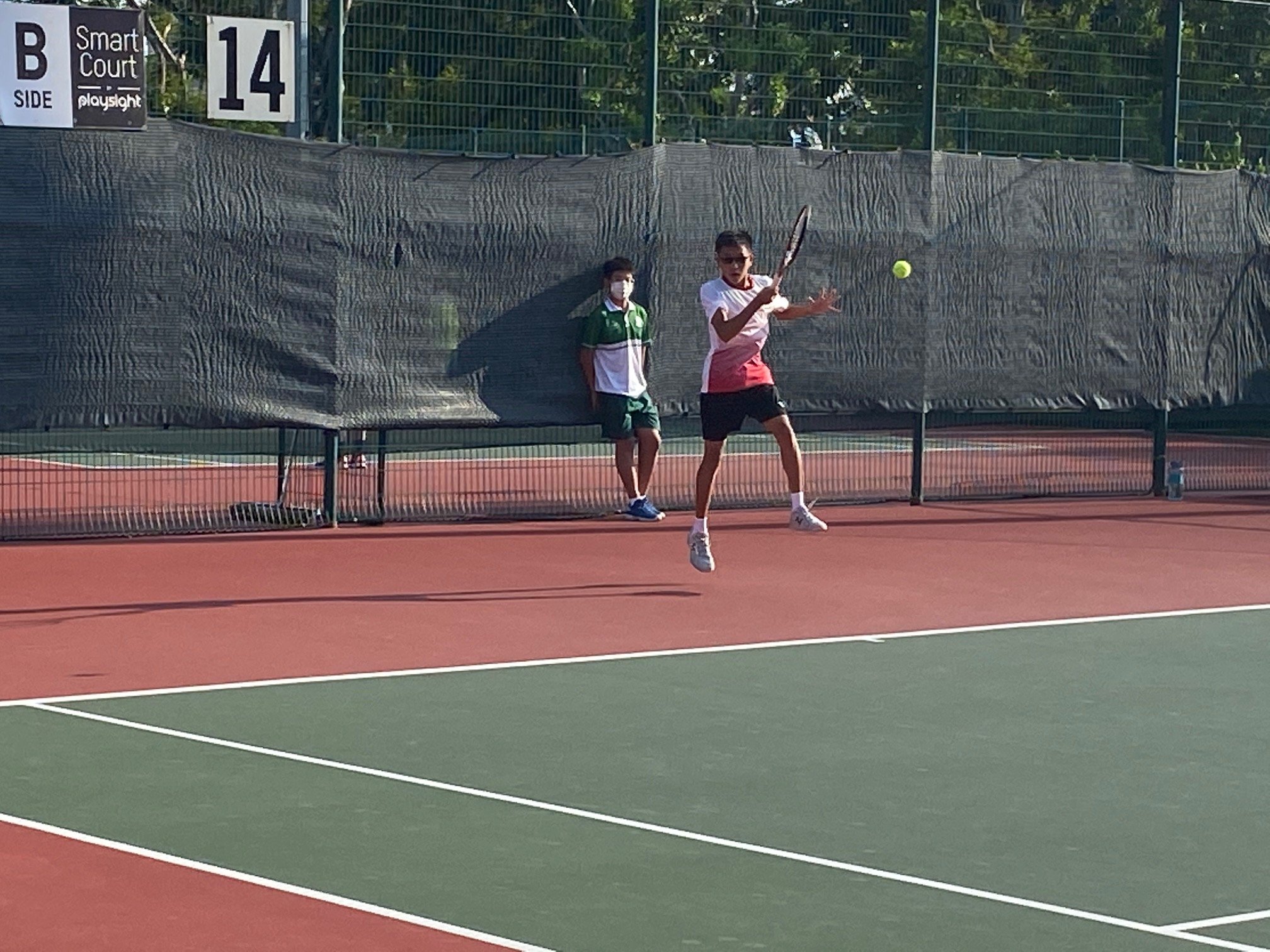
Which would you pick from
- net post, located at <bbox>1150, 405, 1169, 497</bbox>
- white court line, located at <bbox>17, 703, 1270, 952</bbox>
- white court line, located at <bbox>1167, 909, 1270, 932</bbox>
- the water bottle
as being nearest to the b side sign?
white court line, located at <bbox>17, 703, 1270, 952</bbox>

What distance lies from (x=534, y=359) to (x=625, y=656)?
191 inches

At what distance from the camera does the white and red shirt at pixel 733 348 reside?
1105cm

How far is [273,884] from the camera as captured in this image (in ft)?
17.6

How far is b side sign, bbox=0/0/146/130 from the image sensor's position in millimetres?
12000

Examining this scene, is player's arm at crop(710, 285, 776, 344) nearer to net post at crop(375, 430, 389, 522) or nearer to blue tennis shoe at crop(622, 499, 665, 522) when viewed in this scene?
blue tennis shoe at crop(622, 499, 665, 522)

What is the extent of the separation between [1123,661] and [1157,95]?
592 inches

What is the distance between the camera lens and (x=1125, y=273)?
51.4ft

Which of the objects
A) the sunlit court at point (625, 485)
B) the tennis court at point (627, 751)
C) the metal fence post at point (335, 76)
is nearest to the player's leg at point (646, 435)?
the sunlit court at point (625, 485)

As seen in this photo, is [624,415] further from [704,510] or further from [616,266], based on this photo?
[704,510]

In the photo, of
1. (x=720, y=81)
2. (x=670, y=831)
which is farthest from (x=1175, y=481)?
(x=670, y=831)

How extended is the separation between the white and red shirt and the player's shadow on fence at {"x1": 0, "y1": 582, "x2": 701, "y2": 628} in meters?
1.02

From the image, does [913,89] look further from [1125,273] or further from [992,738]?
[992,738]

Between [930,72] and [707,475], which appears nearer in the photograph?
[707,475]

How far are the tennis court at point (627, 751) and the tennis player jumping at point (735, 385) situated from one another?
423mm
